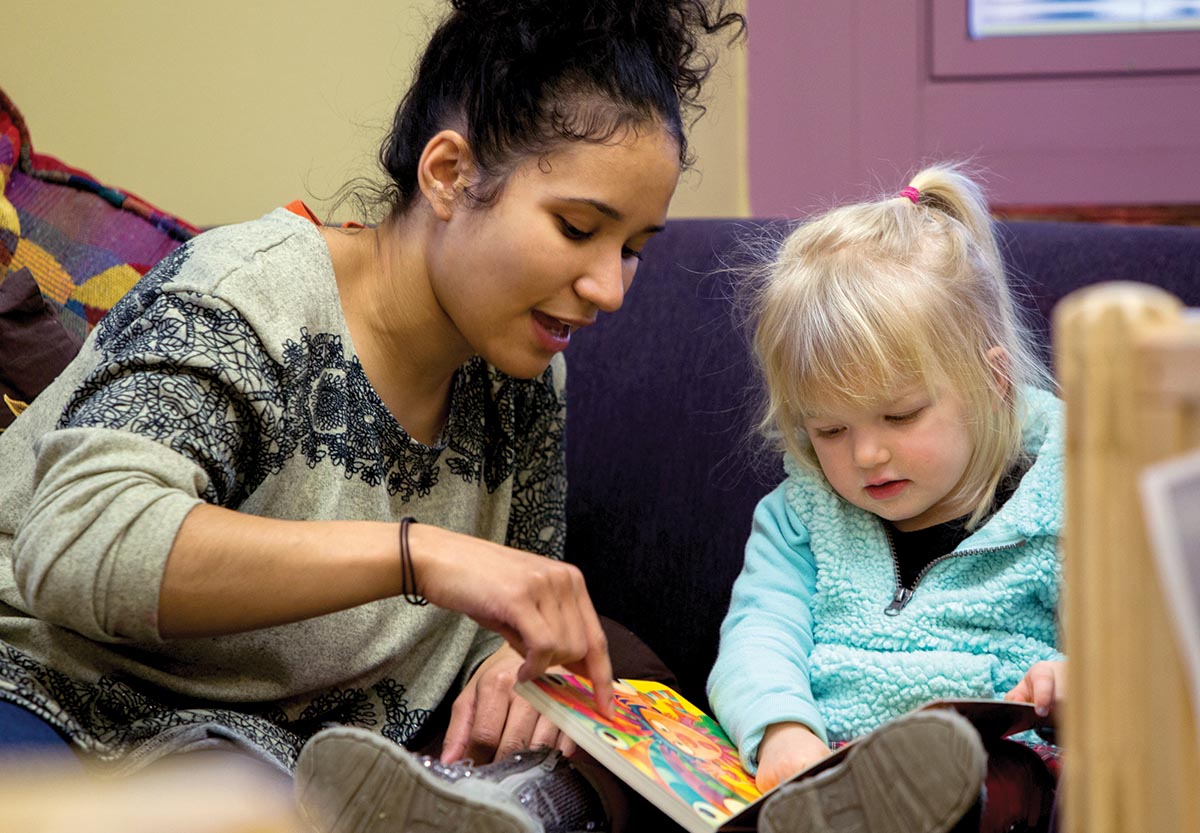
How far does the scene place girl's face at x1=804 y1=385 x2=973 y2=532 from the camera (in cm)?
124

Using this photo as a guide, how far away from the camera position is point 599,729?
3.26 ft

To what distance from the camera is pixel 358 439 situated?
1.24 metres

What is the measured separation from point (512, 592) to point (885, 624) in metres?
0.46

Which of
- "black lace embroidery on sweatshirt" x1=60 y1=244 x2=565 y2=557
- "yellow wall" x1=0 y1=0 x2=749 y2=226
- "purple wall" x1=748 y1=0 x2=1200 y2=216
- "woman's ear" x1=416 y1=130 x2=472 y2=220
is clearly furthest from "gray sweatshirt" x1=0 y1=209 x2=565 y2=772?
"purple wall" x1=748 y1=0 x2=1200 y2=216

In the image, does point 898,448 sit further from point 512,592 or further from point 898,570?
point 512,592

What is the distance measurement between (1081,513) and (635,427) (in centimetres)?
113

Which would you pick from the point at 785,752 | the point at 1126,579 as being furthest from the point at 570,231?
the point at 1126,579

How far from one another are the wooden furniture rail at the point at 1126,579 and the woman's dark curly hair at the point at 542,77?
71 cm

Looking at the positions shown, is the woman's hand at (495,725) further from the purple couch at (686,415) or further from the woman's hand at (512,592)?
the purple couch at (686,415)

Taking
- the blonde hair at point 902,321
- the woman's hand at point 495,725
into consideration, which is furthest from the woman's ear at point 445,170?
the woman's hand at point 495,725

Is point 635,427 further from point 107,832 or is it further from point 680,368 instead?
point 107,832

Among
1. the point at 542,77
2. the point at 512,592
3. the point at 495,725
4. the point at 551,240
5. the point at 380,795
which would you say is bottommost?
the point at 495,725

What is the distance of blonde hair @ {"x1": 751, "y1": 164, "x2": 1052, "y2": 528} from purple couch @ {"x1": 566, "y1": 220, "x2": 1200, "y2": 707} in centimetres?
23

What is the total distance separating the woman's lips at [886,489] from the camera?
1.27 meters
